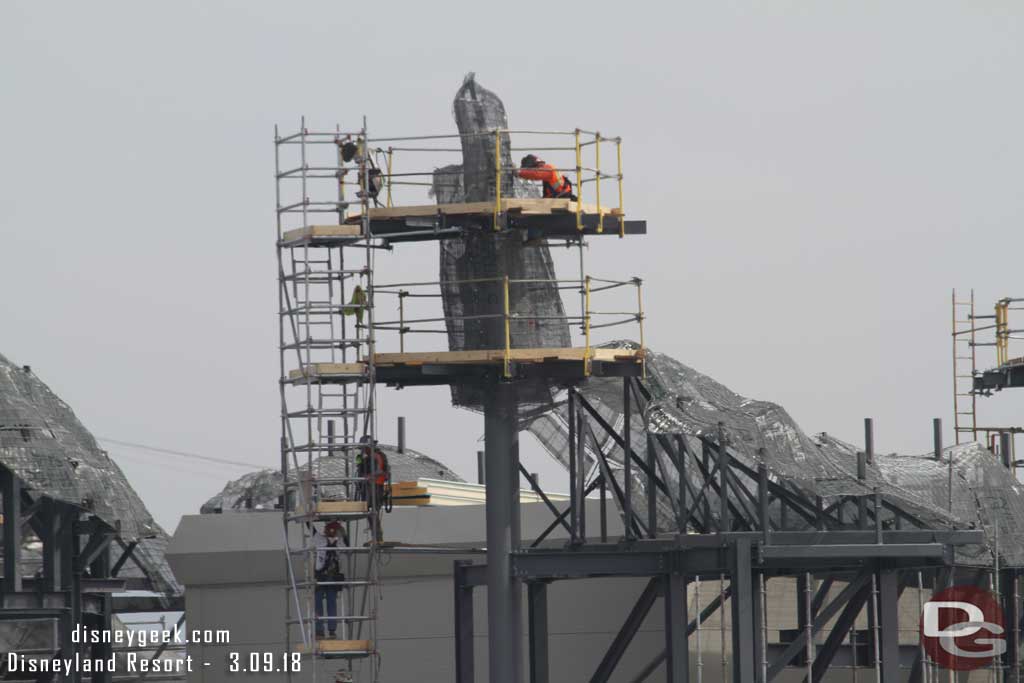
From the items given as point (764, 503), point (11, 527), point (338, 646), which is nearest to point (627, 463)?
point (764, 503)

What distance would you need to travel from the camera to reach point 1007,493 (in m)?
41.9

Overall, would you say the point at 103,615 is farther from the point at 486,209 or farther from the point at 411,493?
the point at 486,209

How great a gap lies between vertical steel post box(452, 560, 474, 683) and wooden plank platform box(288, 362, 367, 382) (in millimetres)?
5584

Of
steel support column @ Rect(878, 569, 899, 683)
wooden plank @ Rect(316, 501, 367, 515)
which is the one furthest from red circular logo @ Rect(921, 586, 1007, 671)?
wooden plank @ Rect(316, 501, 367, 515)

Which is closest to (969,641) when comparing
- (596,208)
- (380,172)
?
(596,208)

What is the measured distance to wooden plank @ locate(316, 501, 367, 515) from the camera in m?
32.1

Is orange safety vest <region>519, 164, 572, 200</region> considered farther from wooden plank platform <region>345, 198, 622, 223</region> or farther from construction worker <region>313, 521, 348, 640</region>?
construction worker <region>313, 521, 348, 640</region>

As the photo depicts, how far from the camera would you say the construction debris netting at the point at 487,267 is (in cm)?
3422

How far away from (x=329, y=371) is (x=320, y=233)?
7.72 ft

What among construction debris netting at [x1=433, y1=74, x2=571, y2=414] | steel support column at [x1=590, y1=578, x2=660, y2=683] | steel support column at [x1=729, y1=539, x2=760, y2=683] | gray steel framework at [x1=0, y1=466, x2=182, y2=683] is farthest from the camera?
gray steel framework at [x1=0, y1=466, x2=182, y2=683]

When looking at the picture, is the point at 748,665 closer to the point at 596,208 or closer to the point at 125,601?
the point at 596,208

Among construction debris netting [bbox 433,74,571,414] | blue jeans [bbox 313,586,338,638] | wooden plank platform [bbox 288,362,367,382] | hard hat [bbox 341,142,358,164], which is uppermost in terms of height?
hard hat [bbox 341,142,358,164]

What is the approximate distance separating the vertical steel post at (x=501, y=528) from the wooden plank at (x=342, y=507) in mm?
3047

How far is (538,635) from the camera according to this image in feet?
122
